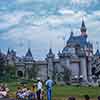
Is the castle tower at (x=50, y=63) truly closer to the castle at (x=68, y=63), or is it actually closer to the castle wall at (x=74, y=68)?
the castle at (x=68, y=63)

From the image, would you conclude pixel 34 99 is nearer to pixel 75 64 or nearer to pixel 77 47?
pixel 75 64

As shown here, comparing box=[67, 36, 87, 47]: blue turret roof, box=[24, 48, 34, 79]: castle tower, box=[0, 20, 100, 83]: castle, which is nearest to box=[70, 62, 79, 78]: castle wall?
box=[0, 20, 100, 83]: castle

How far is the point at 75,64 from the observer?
540 ft

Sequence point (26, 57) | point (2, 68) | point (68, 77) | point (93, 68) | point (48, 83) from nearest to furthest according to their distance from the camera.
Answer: point (48, 83) → point (2, 68) → point (68, 77) → point (93, 68) → point (26, 57)

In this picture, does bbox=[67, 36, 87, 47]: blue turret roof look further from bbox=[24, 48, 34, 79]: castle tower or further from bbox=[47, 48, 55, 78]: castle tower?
bbox=[24, 48, 34, 79]: castle tower

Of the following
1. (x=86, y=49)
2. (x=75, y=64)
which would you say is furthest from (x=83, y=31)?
(x=75, y=64)

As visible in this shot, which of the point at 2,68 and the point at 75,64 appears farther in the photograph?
the point at 75,64

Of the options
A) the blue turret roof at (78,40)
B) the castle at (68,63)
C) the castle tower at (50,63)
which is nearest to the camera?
the castle at (68,63)

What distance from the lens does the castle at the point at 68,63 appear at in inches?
6240

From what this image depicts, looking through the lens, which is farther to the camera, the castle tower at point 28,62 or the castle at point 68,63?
the castle tower at point 28,62

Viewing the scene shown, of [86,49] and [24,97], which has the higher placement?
[86,49]

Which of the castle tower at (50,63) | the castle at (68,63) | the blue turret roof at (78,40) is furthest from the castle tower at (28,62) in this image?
the blue turret roof at (78,40)

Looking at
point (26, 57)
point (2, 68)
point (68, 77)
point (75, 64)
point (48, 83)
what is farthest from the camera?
point (26, 57)

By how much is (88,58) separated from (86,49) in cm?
520
